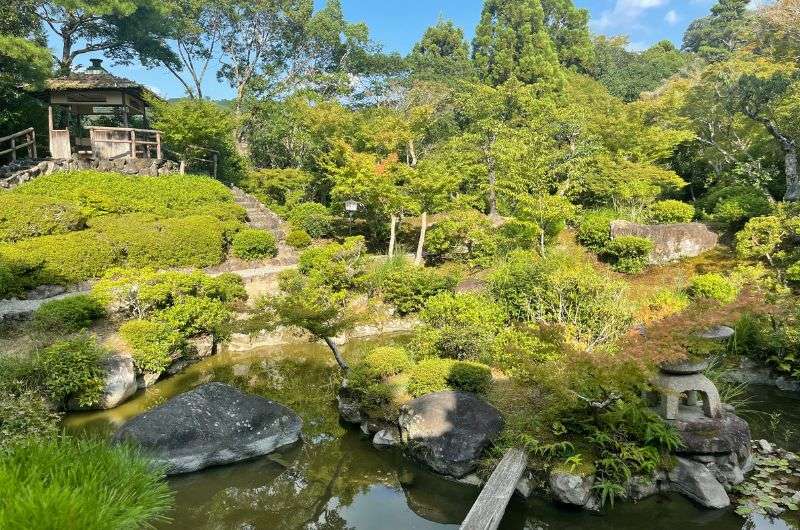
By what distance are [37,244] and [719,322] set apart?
14238mm

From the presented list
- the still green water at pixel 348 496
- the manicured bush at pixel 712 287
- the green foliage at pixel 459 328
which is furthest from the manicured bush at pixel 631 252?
the still green water at pixel 348 496

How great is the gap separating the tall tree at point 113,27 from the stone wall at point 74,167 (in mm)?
6980

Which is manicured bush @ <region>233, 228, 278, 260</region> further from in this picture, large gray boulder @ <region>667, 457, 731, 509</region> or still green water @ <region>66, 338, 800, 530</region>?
large gray boulder @ <region>667, 457, 731, 509</region>

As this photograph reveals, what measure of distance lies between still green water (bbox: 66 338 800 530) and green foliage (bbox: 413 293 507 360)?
2.17 meters

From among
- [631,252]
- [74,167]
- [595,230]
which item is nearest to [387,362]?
[631,252]

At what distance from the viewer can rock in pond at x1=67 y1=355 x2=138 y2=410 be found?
28.6 ft

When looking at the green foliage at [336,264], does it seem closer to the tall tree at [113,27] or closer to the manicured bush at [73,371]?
the manicured bush at [73,371]

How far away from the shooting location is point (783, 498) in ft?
19.5

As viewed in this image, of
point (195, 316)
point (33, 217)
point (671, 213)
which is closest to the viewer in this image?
point (195, 316)

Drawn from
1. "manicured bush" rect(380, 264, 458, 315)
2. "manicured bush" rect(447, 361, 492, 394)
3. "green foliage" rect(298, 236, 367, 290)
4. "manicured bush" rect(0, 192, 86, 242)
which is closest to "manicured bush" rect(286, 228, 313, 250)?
"green foliage" rect(298, 236, 367, 290)

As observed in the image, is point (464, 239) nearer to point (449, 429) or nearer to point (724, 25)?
point (449, 429)

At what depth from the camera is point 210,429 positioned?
282 inches

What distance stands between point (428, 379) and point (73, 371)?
582cm

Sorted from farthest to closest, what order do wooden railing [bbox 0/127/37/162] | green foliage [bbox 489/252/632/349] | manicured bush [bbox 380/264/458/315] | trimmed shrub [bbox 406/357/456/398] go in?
1. wooden railing [bbox 0/127/37/162]
2. manicured bush [bbox 380/264/458/315]
3. green foliage [bbox 489/252/632/349]
4. trimmed shrub [bbox 406/357/456/398]
